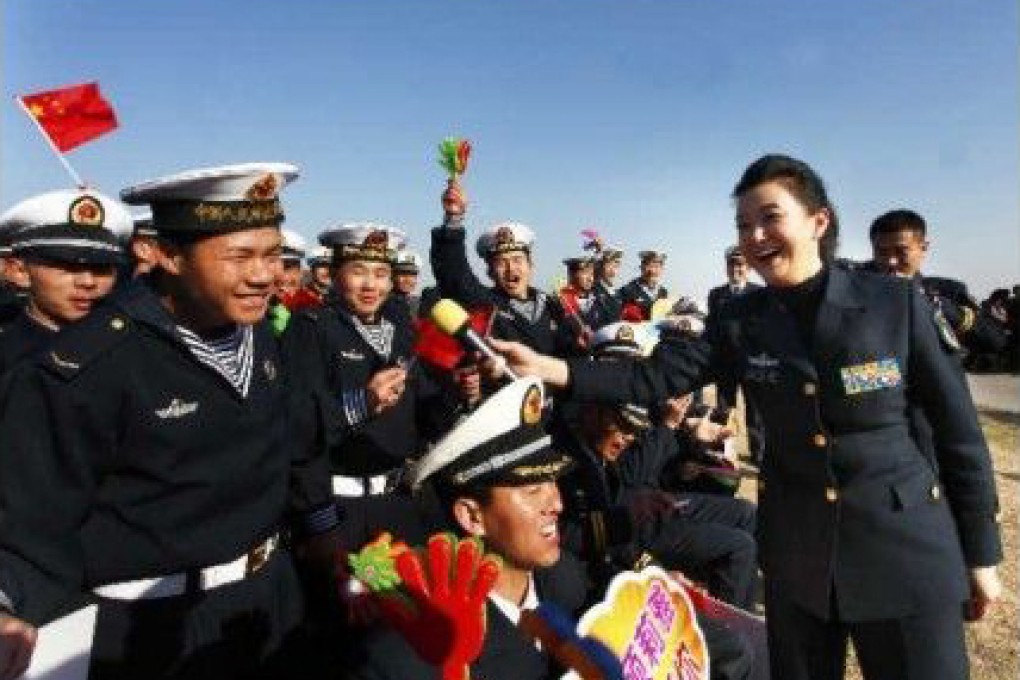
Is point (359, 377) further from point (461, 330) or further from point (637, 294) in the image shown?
point (637, 294)

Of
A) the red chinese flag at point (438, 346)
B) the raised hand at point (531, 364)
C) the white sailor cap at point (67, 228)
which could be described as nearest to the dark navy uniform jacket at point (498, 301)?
the red chinese flag at point (438, 346)

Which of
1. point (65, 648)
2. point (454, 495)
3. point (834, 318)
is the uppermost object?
point (834, 318)

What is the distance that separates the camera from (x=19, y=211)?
14.7 ft

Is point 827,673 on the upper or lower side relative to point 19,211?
lower

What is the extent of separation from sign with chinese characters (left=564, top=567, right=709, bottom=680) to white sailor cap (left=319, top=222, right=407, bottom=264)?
10.9ft

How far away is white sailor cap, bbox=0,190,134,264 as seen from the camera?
4.27m

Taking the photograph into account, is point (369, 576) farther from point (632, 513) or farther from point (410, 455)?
point (410, 455)

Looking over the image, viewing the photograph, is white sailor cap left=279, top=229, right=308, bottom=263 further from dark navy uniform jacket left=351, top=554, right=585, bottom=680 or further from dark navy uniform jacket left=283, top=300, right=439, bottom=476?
dark navy uniform jacket left=351, top=554, right=585, bottom=680

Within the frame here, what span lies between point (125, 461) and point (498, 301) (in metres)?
5.18

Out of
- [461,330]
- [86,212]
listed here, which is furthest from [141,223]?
[461,330]

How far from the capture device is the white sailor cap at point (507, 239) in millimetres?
7636

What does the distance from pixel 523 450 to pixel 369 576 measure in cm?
65

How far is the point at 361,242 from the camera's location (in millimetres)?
5438

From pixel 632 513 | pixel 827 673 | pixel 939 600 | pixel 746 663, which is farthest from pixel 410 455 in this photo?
pixel 939 600
